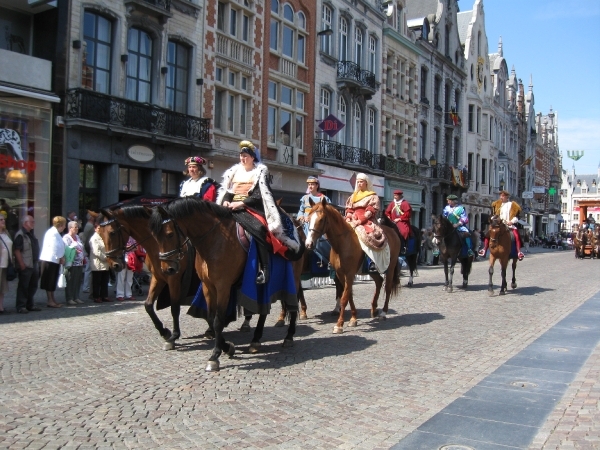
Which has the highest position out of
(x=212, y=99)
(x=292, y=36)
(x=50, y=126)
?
(x=292, y=36)

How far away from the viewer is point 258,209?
766cm

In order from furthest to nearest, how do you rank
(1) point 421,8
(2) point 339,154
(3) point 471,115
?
(3) point 471,115 → (1) point 421,8 → (2) point 339,154

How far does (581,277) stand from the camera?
68.0ft

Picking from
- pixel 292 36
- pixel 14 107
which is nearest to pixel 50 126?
pixel 14 107

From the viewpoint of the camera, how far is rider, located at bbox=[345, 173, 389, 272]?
32.6 feet

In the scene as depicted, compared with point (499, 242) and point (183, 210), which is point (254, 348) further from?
point (499, 242)

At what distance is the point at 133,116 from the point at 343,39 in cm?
1665

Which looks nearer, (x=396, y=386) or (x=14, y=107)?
(x=396, y=386)

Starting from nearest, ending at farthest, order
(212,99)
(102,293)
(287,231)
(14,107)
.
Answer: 1. (287,231)
2. (102,293)
3. (14,107)
4. (212,99)

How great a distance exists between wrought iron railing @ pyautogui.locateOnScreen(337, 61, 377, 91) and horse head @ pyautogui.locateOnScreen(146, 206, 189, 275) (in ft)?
87.6

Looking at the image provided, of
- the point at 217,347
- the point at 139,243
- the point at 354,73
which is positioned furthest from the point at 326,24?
the point at 217,347

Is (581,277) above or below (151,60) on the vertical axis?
below

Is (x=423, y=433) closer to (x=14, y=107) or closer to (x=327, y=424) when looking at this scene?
(x=327, y=424)

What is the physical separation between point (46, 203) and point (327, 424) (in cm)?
1491
